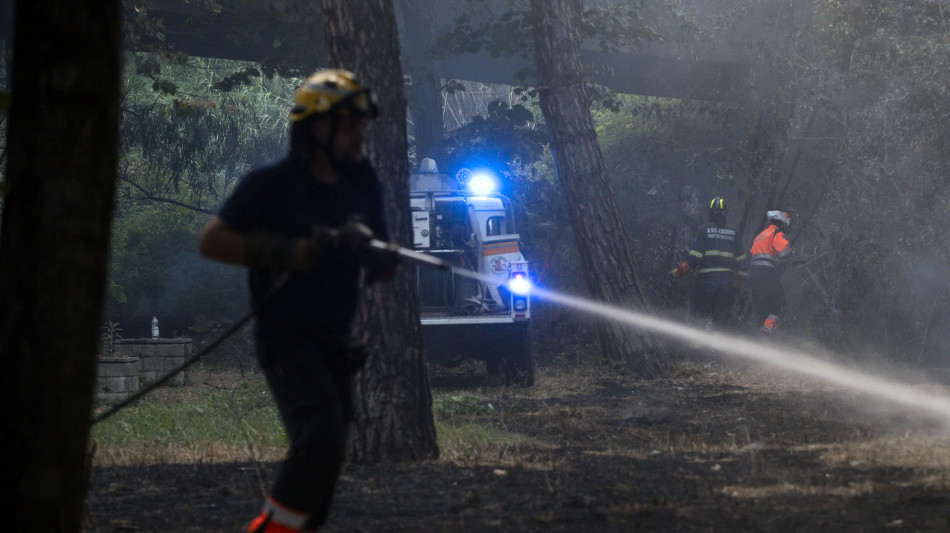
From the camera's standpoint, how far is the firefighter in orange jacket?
51.4 ft

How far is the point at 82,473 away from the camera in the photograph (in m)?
3.21

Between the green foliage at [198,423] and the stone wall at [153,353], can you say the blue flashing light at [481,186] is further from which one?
the stone wall at [153,353]

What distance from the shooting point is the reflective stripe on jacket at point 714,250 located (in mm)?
14914

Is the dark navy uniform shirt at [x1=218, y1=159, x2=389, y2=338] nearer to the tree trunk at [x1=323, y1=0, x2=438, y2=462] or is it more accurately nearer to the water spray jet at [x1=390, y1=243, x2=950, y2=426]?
the tree trunk at [x1=323, y1=0, x2=438, y2=462]

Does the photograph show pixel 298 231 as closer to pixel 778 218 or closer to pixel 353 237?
pixel 353 237

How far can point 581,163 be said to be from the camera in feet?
45.2

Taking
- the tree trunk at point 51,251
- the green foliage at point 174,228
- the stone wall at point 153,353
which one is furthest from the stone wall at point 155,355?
the tree trunk at point 51,251

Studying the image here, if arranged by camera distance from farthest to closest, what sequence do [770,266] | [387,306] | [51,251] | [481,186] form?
1. [770,266]
2. [481,186]
3. [387,306]
4. [51,251]

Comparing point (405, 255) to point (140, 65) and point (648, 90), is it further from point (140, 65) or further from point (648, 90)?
point (648, 90)

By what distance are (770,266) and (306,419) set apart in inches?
513

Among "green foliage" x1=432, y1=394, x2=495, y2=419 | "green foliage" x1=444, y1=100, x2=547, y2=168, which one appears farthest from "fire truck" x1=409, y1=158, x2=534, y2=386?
"green foliage" x1=444, y1=100, x2=547, y2=168

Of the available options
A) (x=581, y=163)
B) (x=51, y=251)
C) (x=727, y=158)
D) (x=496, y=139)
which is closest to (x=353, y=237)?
(x=51, y=251)

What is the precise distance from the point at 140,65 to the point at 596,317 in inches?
266

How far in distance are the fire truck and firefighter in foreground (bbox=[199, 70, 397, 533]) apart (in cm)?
767
